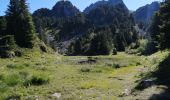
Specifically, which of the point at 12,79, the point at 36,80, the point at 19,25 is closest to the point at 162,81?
the point at 36,80

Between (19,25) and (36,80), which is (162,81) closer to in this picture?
(36,80)

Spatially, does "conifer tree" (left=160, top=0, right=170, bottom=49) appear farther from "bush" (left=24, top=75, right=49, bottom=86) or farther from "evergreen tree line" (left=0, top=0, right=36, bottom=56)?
"evergreen tree line" (left=0, top=0, right=36, bottom=56)

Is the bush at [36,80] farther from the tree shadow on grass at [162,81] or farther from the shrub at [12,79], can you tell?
the tree shadow on grass at [162,81]

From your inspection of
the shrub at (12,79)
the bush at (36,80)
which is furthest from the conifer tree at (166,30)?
the shrub at (12,79)

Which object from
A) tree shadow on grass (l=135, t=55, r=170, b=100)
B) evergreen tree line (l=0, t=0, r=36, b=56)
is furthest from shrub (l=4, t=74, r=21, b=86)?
evergreen tree line (l=0, t=0, r=36, b=56)

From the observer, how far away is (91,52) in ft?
501

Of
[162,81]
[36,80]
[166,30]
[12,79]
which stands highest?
[166,30]

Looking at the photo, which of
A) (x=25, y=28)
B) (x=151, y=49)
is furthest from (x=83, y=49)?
(x=25, y=28)

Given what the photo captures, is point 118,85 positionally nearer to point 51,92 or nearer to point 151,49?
point 51,92

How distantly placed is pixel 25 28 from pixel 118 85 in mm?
52092

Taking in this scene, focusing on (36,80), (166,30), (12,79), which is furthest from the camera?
(166,30)

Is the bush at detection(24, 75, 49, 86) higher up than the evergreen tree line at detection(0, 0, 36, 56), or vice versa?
the evergreen tree line at detection(0, 0, 36, 56)

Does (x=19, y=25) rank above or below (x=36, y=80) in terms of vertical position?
above

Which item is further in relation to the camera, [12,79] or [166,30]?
[166,30]
